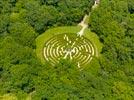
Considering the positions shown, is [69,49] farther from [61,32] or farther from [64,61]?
[64,61]

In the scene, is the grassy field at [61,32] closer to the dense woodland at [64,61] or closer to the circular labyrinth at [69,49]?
the circular labyrinth at [69,49]

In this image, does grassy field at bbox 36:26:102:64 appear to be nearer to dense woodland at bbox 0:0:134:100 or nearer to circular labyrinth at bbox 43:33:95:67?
circular labyrinth at bbox 43:33:95:67

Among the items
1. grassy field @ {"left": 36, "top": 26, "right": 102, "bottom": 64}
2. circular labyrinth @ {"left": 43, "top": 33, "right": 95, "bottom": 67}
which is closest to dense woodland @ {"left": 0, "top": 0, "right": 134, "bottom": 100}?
grassy field @ {"left": 36, "top": 26, "right": 102, "bottom": 64}

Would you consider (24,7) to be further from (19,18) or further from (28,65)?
(28,65)

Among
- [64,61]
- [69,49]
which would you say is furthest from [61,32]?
[64,61]

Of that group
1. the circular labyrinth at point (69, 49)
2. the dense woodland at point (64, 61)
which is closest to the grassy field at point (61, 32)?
the circular labyrinth at point (69, 49)
